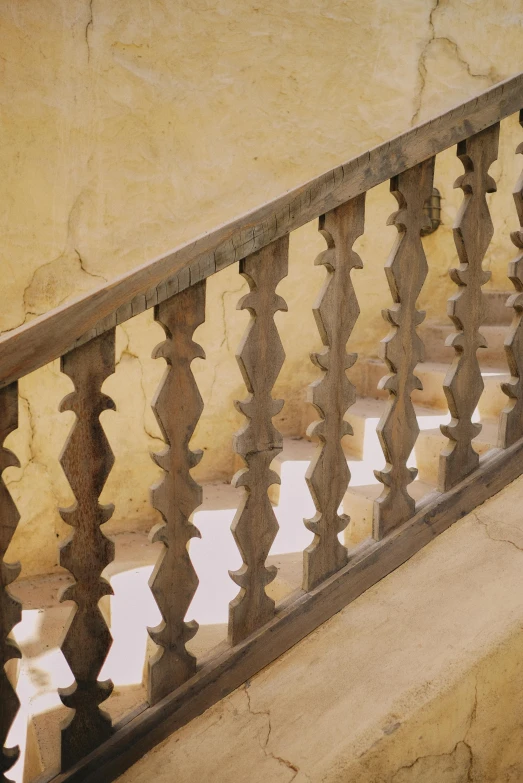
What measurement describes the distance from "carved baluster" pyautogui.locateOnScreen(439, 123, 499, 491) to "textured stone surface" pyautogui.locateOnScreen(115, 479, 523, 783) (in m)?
0.25

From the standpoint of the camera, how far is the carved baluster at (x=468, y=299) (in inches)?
58.4

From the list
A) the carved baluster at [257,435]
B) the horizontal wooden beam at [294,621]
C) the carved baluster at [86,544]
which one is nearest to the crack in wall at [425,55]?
the horizontal wooden beam at [294,621]

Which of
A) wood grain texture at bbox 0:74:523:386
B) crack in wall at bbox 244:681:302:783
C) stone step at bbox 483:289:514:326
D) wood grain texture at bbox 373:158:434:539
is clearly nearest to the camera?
wood grain texture at bbox 0:74:523:386

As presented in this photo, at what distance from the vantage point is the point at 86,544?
1171mm

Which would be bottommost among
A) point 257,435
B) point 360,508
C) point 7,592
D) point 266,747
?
point 360,508

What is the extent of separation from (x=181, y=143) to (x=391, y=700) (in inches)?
92.7

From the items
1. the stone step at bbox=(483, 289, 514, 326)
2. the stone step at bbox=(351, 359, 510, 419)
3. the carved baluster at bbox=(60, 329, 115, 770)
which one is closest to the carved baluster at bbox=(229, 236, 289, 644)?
the carved baluster at bbox=(60, 329, 115, 770)

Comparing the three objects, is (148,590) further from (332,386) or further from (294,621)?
(332,386)

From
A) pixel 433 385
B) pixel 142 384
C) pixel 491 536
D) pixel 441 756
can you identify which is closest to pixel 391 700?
pixel 441 756

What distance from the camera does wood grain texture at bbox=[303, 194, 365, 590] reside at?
4.37ft

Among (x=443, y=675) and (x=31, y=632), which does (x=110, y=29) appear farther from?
(x=443, y=675)

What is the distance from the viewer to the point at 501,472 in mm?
1639

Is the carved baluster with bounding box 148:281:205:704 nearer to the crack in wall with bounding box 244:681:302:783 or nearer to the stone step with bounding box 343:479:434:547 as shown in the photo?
the crack in wall with bounding box 244:681:302:783

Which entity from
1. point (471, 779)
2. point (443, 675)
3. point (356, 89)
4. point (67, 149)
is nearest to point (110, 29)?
point (67, 149)
